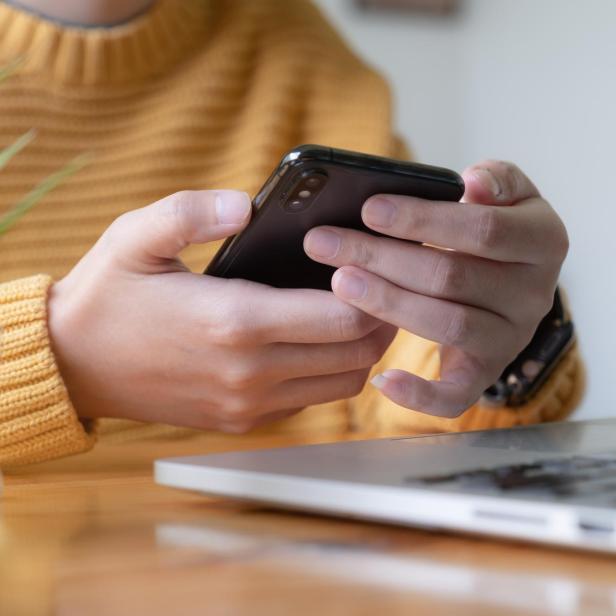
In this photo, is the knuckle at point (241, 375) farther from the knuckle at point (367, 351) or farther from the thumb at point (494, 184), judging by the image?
the thumb at point (494, 184)

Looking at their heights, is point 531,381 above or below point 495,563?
below

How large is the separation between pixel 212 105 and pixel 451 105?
3.79ft

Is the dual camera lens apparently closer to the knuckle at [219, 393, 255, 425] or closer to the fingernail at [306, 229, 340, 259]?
the fingernail at [306, 229, 340, 259]

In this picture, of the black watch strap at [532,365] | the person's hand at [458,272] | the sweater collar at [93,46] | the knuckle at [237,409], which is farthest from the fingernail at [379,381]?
the sweater collar at [93,46]

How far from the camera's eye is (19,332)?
22.6 inches

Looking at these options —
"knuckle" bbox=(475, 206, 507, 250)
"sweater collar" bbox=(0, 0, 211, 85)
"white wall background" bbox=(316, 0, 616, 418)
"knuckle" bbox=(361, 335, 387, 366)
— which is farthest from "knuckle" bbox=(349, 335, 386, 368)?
"white wall background" bbox=(316, 0, 616, 418)

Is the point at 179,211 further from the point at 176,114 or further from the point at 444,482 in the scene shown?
the point at 176,114

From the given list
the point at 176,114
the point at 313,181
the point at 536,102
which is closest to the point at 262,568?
the point at 313,181

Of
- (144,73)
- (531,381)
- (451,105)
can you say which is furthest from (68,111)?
(451,105)

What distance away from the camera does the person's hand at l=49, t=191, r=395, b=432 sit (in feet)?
1.67

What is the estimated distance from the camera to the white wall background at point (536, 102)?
1873 millimetres

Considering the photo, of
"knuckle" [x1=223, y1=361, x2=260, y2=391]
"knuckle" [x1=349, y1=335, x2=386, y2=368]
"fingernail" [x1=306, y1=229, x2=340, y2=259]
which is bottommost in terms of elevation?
"knuckle" [x1=223, y1=361, x2=260, y2=391]

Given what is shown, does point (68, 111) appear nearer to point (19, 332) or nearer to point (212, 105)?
point (212, 105)

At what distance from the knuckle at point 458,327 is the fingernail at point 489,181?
0.25 ft
